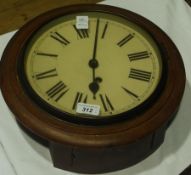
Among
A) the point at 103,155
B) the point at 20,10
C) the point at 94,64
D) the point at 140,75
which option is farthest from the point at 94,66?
the point at 20,10

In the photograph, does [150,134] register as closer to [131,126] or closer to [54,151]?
[131,126]

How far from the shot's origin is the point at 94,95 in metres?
1.14

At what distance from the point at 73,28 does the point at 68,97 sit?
209 millimetres

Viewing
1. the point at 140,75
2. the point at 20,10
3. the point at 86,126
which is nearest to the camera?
the point at 86,126

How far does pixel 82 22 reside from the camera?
126 cm

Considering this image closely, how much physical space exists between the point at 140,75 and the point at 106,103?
12 cm

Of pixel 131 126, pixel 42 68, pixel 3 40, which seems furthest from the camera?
pixel 3 40

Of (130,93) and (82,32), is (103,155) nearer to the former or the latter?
(130,93)

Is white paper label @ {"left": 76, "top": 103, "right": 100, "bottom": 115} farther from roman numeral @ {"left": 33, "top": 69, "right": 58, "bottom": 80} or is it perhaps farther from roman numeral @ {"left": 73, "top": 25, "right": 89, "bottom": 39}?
roman numeral @ {"left": 73, "top": 25, "right": 89, "bottom": 39}

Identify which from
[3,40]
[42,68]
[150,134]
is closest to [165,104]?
[150,134]

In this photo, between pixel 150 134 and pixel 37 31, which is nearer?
pixel 150 134

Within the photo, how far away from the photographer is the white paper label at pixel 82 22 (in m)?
1.25

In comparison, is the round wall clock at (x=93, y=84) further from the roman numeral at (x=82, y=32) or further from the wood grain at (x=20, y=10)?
the wood grain at (x=20, y=10)

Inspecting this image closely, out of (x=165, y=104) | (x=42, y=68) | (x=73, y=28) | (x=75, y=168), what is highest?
(x=73, y=28)
